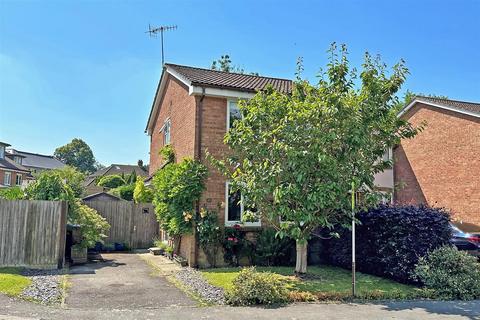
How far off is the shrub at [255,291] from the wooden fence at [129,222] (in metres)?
11.0

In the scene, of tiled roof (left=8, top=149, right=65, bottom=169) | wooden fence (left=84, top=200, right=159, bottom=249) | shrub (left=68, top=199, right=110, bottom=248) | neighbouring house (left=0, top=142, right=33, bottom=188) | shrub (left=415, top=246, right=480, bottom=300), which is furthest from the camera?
tiled roof (left=8, top=149, right=65, bottom=169)

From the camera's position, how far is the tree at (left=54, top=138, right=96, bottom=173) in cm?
9194

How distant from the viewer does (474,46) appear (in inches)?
632

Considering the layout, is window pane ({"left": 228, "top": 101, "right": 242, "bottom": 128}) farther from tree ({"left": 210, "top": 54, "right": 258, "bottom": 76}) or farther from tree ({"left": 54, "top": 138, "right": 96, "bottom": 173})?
tree ({"left": 54, "top": 138, "right": 96, "bottom": 173})

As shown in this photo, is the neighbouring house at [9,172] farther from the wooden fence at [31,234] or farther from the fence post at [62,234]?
the fence post at [62,234]

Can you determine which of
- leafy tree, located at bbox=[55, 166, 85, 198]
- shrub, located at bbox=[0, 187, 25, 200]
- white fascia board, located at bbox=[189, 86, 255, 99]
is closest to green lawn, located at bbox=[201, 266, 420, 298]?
white fascia board, located at bbox=[189, 86, 255, 99]

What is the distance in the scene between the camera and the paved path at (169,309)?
23.9 ft

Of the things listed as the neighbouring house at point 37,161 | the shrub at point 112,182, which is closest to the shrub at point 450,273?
the shrub at point 112,182

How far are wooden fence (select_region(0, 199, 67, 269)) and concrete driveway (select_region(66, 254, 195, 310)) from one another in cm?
93

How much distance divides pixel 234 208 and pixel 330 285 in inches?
179

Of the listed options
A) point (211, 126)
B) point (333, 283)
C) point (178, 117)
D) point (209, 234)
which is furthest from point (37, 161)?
point (333, 283)

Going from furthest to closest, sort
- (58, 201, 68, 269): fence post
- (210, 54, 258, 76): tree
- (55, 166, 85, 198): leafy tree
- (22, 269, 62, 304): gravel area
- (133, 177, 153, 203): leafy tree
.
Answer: (210, 54, 258, 76): tree < (133, 177, 153, 203): leafy tree < (55, 166, 85, 198): leafy tree < (58, 201, 68, 269): fence post < (22, 269, 62, 304): gravel area

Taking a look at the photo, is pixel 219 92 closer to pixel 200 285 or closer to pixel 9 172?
pixel 200 285

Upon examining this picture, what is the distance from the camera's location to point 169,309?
7777 mm
